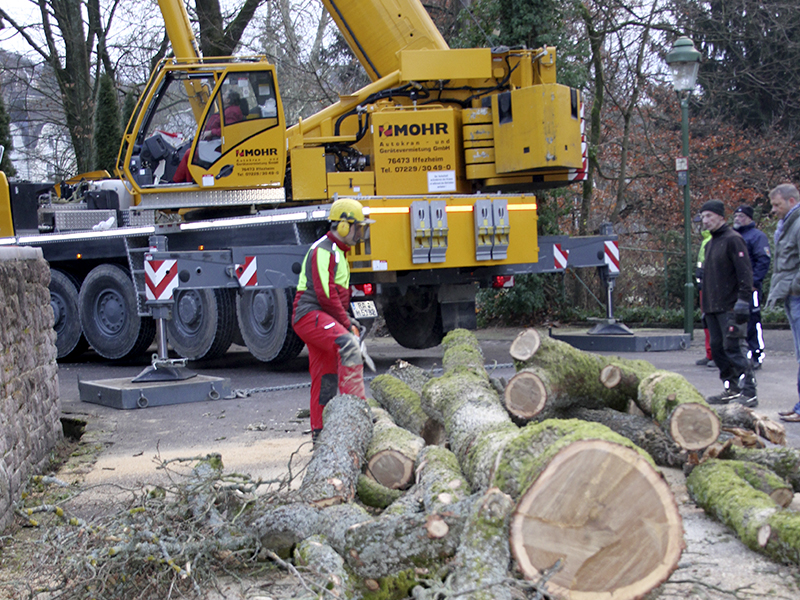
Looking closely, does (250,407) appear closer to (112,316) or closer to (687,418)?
(687,418)

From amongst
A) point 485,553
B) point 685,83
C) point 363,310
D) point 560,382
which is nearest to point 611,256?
point 685,83

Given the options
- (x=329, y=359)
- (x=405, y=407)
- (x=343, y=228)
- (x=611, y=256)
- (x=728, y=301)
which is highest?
(x=343, y=228)

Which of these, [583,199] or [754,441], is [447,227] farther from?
[583,199]

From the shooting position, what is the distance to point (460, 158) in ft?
33.9

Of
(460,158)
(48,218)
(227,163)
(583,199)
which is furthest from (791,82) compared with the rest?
(48,218)

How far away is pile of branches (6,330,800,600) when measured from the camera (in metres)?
2.96

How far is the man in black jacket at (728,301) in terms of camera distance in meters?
6.79

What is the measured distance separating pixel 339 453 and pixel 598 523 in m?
1.79

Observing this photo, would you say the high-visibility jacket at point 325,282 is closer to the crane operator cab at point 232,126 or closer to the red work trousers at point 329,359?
the red work trousers at point 329,359

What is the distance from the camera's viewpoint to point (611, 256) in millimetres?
11164

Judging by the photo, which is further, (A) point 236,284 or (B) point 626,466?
(A) point 236,284

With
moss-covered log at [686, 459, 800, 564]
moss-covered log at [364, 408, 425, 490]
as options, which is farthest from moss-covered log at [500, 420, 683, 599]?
moss-covered log at [364, 408, 425, 490]

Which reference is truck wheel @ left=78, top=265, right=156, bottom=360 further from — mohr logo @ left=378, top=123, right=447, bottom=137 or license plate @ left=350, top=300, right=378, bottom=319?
mohr logo @ left=378, top=123, right=447, bottom=137

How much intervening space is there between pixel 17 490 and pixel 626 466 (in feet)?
11.6
